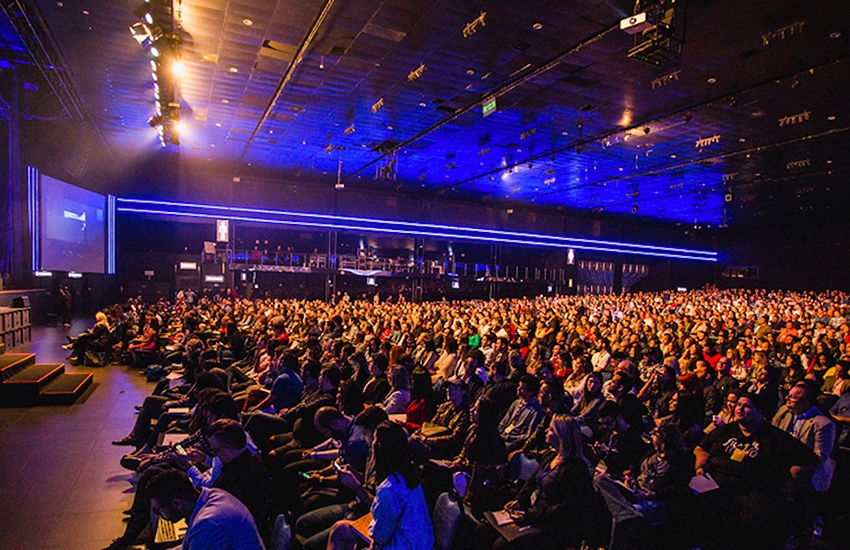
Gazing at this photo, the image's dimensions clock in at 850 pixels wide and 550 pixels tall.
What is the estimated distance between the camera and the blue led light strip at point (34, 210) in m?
11.7

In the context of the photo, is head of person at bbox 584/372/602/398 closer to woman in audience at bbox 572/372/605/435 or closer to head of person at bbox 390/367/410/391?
woman in audience at bbox 572/372/605/435

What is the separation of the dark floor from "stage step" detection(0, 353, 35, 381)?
2.15 feet

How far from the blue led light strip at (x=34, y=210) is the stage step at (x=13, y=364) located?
5.76m

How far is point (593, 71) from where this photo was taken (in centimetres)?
880

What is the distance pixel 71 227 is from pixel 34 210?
7.32ft

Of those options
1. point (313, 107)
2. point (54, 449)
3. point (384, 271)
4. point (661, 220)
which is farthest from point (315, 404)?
point (661, 220)

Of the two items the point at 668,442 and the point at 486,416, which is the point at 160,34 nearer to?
the point at 486,416

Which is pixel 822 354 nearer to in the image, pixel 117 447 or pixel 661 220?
pixel 117 447

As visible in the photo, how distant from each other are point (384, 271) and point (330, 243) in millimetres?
2703

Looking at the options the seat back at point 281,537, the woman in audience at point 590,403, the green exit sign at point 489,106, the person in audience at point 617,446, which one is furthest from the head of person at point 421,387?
the green exit sign at point 489,106

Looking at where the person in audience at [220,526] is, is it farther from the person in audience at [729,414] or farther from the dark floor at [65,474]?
the person in audience at [729,414]

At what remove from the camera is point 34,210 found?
11.9m

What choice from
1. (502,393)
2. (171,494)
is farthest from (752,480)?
(171,494)

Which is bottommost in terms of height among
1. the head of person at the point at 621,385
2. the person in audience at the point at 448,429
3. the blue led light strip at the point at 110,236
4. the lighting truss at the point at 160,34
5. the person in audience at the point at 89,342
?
the person in audience at the point at 89,342
